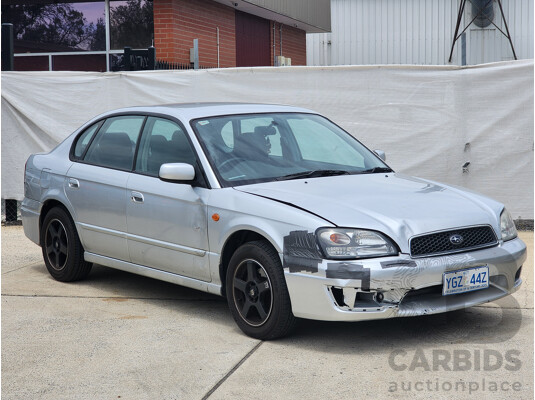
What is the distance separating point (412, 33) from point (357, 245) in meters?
27.7

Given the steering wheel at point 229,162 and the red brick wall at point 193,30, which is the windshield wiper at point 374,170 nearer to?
the steering wheel at point 229,162

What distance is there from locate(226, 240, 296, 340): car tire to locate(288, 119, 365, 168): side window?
47.6 inches

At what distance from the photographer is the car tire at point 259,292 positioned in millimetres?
5504

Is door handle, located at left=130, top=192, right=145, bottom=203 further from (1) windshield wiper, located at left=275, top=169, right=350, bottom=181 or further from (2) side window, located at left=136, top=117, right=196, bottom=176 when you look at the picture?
(1) windshield wiper, located at left=275, top=169, right=350, bottom=181

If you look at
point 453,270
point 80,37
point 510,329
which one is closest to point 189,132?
point 453,270

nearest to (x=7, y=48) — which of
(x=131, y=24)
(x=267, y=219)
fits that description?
(x=131, y=24)

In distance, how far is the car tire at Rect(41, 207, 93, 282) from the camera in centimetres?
750

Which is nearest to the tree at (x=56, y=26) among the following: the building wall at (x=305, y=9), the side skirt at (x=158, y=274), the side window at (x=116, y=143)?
the building wall at (x=305, y=9)

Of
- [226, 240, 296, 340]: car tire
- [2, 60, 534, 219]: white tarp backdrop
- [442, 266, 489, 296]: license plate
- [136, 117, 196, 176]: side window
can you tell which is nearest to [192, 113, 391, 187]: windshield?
[136, 117, 196, 176]: side window

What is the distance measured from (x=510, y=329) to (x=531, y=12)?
27930mm

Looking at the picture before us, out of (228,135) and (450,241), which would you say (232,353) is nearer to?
(450,241)

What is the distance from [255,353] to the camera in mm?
5461

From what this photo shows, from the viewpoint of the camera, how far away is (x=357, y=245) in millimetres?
5293

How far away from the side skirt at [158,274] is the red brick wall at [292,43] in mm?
16128
